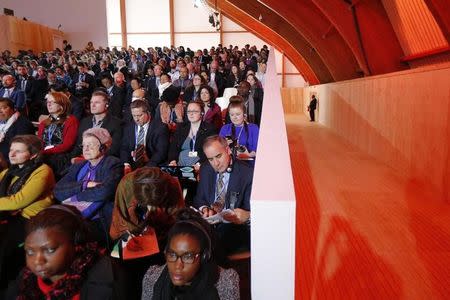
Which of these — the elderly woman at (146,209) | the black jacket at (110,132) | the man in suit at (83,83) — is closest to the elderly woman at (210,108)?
the black jacket at (110,132)

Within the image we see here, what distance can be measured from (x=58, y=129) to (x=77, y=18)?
19.2m

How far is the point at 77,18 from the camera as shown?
21188 millimetres

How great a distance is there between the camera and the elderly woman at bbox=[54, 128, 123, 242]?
276 cm

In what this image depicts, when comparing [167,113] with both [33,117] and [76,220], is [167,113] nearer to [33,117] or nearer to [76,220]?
[76,220]

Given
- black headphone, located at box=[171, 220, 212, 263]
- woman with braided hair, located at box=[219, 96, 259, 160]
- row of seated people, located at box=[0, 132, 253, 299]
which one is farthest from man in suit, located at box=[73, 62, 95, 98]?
black headphone, located at box=[171, 220, 212, 263]

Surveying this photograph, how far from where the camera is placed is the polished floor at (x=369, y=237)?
2.51 metres

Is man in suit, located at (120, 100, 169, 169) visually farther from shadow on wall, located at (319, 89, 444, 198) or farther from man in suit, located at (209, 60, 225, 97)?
man in suit, located at (209, 60, 225, 97)

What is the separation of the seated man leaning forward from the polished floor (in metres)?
0.51

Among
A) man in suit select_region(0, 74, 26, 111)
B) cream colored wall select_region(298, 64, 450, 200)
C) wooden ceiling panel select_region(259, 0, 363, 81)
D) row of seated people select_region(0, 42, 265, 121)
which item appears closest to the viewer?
cream colored wall select_region(298, 64, 450, 200)

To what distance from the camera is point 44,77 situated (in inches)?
376

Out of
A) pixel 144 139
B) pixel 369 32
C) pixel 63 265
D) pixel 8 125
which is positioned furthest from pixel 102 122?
pixel 369 32

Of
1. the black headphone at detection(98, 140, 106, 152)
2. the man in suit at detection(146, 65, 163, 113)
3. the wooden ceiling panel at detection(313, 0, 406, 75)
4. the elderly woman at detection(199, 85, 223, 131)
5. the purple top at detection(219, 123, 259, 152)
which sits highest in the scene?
the wooden ceiling panel at detection(313, 0, 406, 75)

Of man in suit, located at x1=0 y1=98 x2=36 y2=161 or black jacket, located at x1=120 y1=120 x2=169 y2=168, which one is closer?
black jacket, located at x1=120 y1=120 x2=169 y2=168

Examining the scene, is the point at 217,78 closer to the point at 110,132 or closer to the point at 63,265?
the point at 110,132
